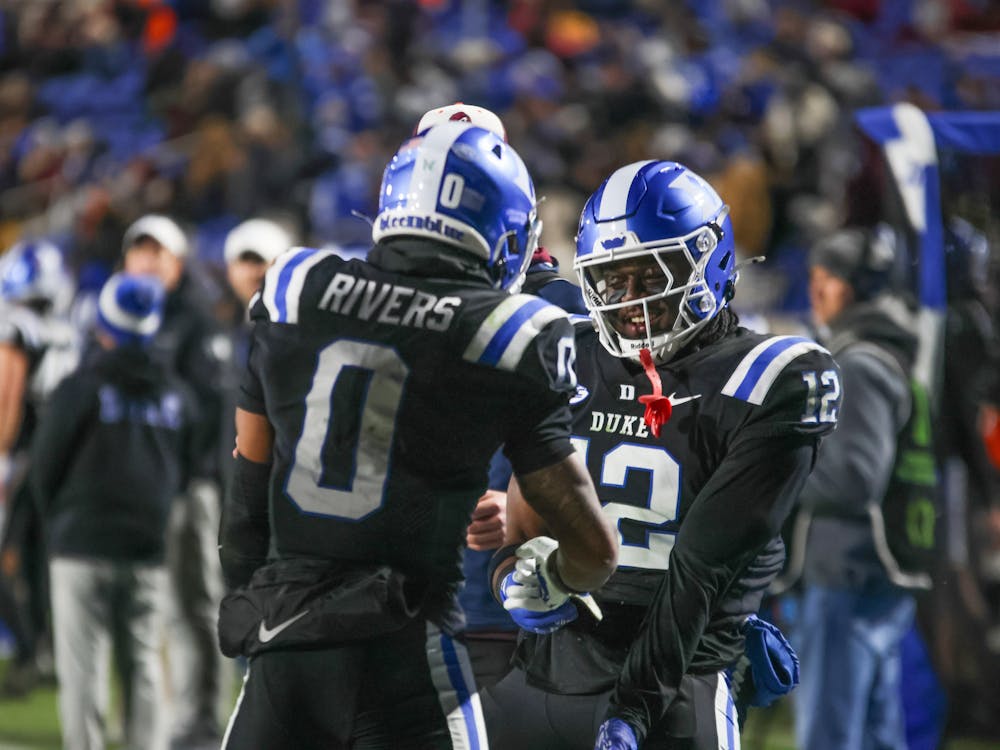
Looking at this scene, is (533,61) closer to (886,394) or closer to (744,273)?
(744,273)

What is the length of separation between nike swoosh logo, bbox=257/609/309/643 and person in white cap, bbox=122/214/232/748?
149 inches

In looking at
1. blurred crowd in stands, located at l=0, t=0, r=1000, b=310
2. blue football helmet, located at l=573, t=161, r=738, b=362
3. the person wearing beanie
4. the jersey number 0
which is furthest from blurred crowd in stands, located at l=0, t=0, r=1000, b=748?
the jersey number 0

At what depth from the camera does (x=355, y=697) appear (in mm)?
2537

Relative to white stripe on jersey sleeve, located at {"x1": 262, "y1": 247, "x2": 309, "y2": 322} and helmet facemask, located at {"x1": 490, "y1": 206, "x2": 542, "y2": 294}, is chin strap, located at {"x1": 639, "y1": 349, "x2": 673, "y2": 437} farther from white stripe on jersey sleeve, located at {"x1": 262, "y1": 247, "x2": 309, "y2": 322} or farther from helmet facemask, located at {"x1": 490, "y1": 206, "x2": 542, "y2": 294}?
white stripe on jersey sleeve, located at {"x1": 262, "y1": 247, "x2": 309, "y2": 322}

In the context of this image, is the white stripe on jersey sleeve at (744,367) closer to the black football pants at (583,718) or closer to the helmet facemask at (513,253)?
the helmet facemask at (513,253)

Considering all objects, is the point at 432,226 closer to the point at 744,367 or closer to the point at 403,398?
the point at 403,398

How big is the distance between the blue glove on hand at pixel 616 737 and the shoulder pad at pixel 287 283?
906 mm

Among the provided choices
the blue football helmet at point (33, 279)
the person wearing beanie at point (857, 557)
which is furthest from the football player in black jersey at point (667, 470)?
→ the blue football helmet at point (33, 279)

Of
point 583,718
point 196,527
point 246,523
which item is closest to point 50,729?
point 196,527

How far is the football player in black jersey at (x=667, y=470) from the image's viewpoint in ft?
8.80

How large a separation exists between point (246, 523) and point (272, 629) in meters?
0.27

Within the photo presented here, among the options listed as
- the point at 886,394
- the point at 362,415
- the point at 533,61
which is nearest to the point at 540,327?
the point at 362,415

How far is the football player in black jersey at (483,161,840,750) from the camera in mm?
2682

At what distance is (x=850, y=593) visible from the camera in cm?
527
